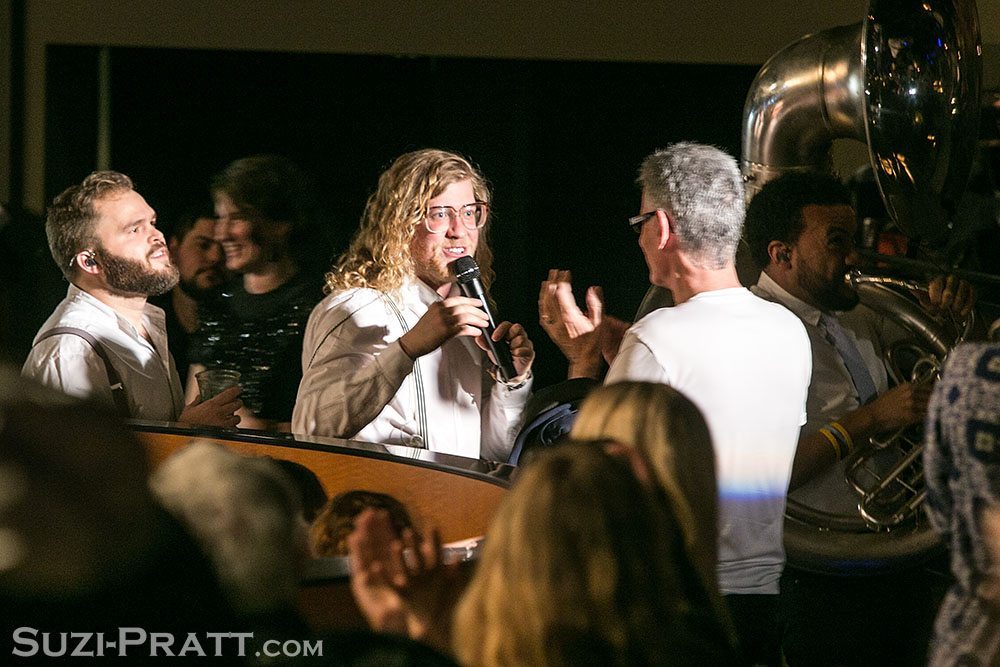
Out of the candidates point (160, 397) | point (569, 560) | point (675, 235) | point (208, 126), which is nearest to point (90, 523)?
point (569, 560)

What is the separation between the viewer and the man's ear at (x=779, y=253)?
2.78m

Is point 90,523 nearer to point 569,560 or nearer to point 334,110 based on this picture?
point 569,560

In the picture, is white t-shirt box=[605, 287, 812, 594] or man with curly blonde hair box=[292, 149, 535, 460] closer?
white t-shirt box=[605, 287, 812, 594]

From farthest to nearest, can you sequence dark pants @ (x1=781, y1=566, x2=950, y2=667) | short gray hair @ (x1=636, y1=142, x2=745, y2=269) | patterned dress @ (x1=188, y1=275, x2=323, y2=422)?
patterned dress @ (x1=188, y1=275, x2=323, y2=422), dark pants @ (x1=781, y1=566, x2=950, y2=667), short gray hair @ (x1=636, y1=142, x2=745, y2=269)

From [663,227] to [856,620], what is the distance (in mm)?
1371

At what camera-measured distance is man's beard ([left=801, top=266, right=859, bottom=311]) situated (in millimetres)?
2789

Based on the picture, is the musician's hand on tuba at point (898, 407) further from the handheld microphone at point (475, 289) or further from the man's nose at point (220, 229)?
the man's nose at point (220, 229)

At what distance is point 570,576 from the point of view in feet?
3.57

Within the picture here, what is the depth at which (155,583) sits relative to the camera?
109 cm

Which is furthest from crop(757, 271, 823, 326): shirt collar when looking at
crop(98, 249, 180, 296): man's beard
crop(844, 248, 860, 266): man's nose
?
crop(98, 249, 180, 296): man's beard

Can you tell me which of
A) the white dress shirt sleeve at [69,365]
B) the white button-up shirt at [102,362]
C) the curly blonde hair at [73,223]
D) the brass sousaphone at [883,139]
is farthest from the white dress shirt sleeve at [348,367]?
the brass sousaphone at [883,139]

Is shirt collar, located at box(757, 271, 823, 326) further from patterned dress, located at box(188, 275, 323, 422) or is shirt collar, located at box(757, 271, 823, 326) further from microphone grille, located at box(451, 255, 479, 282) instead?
patterned dress, located at box(188, 275, 323, 422)

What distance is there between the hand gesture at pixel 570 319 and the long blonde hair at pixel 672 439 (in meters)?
1.35

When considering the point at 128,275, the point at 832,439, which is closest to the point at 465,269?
the point at 128,275
